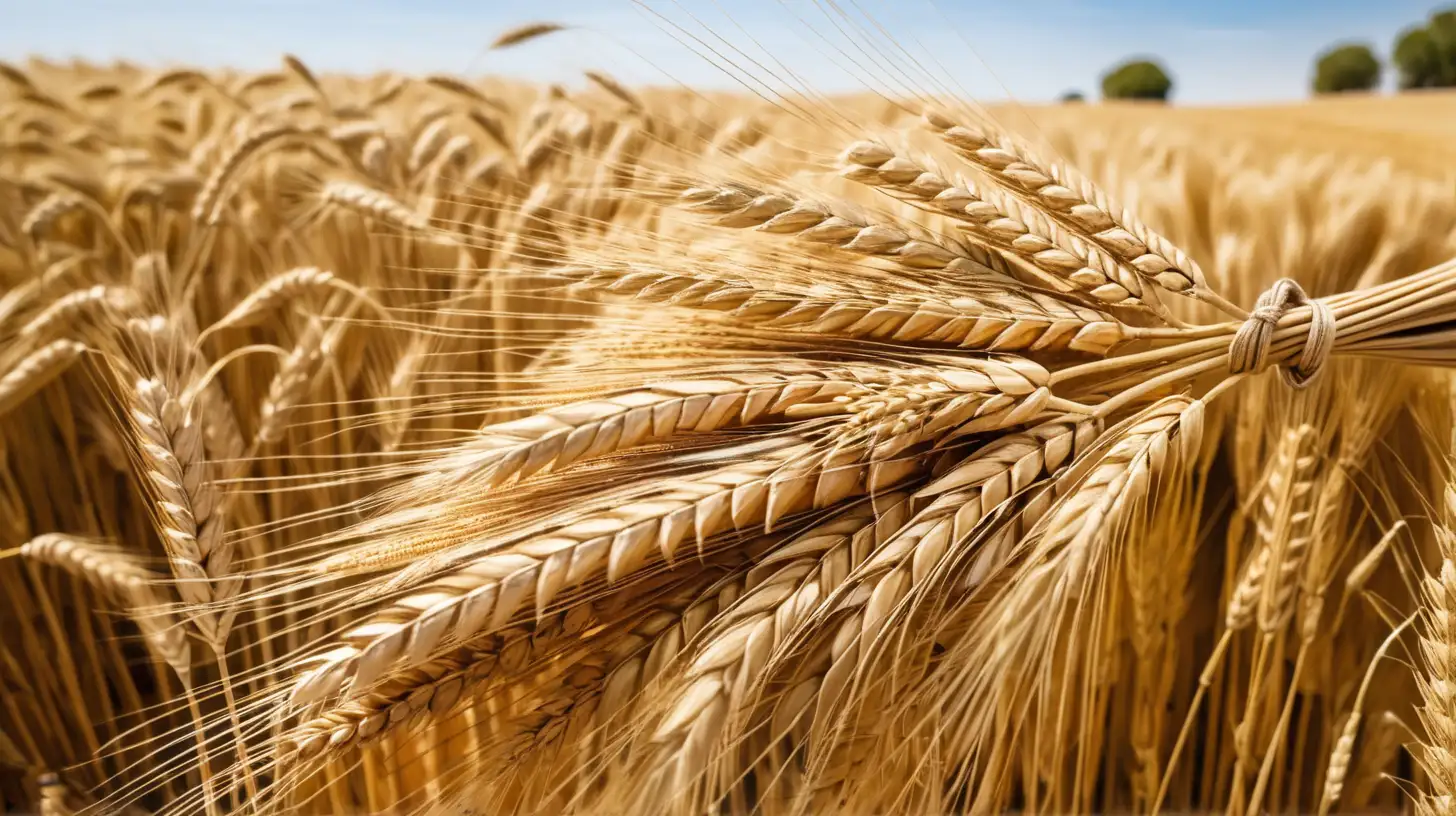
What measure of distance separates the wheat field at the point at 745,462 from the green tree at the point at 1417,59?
47.7 inches

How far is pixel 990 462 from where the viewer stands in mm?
470

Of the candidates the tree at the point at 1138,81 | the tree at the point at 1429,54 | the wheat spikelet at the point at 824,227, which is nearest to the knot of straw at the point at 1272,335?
the wheat spikelet at the point at 824,227

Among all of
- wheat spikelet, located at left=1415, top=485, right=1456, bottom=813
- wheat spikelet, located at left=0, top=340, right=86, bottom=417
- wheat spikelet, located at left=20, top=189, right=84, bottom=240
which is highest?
wheat spikelet, located at left=20, top=189, right=84, bottom=240

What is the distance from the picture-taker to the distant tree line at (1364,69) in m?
1.86

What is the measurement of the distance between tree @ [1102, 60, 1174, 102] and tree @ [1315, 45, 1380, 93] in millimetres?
487

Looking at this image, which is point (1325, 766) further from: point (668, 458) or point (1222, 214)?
point (668, 458)

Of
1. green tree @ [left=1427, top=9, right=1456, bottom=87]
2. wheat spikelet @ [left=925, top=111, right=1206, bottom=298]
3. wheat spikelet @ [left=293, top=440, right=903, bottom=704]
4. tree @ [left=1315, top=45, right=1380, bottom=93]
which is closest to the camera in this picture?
wheat spikelet @ [left=293, top=440, right=903, bottom=704]

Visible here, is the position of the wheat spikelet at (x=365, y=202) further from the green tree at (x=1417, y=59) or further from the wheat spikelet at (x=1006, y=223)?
the green tree at (x=1417, y=59)

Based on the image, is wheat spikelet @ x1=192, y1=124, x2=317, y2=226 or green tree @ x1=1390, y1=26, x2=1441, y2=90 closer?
wheat spikelet @ x1=192, y1=124, x2=317, y2=226

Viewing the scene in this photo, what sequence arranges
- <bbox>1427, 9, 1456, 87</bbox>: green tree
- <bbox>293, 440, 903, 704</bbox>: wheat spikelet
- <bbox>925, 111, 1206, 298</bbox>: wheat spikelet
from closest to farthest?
<bbox>293, 440, 903, 704</bbox>: wheat spikelet → <bbox>925, 111, 1206, 298</bbox>: wheat spikelet → <bbox>1427, 9, 1456, 87</bbox>: green tree

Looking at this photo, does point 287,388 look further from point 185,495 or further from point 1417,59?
point 1417,59

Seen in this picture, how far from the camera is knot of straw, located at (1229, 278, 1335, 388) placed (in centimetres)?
50

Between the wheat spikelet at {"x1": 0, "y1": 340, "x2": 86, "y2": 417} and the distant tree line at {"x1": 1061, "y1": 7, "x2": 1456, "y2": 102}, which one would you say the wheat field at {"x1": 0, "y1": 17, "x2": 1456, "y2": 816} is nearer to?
the wheat spikelet at {"x1": 0, "y1": 340, "x2": 86, "y2": 417}

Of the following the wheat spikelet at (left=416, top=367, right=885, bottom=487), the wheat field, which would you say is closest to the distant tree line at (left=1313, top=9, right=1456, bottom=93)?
the wheat field
